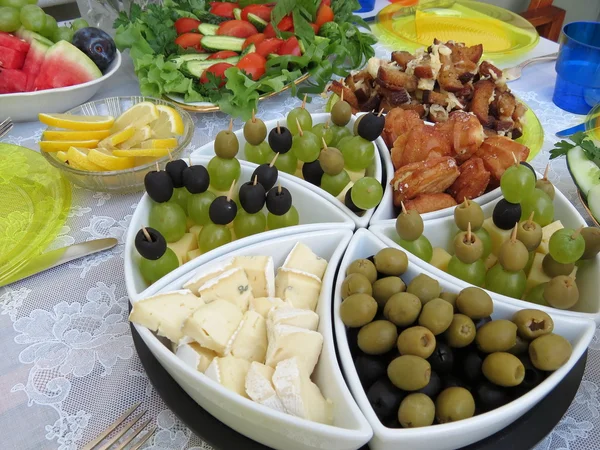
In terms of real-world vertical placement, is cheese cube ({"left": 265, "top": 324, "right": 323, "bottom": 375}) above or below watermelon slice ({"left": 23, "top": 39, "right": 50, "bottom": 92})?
below

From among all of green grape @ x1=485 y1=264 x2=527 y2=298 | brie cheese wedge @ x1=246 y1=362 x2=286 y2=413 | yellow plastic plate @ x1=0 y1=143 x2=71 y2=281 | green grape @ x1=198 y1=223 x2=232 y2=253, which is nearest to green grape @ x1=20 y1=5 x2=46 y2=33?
yellow plastic plate @ x1=0 y1=143 x2=71 y2=281

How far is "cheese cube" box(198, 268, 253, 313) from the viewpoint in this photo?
788 mm

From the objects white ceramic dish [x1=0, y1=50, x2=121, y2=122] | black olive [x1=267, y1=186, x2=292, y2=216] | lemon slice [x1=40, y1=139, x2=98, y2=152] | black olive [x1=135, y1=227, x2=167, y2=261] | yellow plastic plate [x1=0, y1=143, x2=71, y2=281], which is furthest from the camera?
white ceramic dish [x1=0, y1=50, x2=121, y2=122]

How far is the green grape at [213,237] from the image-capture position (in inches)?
36.0

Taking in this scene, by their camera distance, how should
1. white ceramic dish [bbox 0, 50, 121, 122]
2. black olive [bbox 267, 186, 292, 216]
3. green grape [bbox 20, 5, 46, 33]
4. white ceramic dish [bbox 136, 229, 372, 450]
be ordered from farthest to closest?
→ 1. green grape [bbox 20, 5, 46, 33]
2. white ceramic dish [bbox 0, 50, 121, 122]
3. black olive [bbox 267, 186, 292, 216]
4. white ceramic dish [bbox 136, 229, 372, 450]

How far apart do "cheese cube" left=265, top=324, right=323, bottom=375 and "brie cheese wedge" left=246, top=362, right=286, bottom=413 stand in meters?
0.04

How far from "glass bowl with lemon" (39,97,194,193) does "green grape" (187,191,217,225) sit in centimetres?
18

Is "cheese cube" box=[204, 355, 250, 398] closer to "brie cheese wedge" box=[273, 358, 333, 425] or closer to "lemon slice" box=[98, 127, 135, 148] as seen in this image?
"brie cheese wedge" box=[273, 358, 333, 425]

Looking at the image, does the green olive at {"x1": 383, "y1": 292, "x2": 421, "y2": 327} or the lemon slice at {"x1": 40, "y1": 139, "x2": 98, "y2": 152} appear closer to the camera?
the green olive at {"x1": 383, "y1": 292, "x2": 421, "y2": 327}

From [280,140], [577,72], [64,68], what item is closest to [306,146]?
[280,140]

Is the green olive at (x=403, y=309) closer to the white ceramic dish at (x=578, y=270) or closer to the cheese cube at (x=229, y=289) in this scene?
the white ceramic dish at (x=578, y=270)

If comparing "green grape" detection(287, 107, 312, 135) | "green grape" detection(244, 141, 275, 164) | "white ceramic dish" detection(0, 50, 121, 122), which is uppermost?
"green grape" detection(287, 107, 312, 135)

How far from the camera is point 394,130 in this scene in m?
1.18

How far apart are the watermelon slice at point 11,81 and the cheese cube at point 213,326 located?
1.12m
